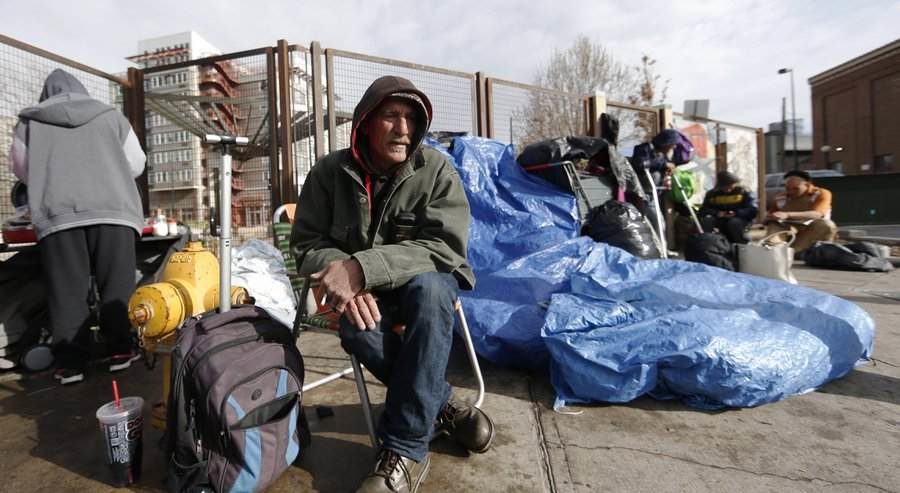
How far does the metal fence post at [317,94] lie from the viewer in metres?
4.35

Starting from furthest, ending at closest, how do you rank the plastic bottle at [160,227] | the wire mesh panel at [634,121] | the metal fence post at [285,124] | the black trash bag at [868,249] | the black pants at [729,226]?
1. the wire mesh panel at [634,121]
2. the black trash bag at [868,249]
3. the black pants at [729,226]
4. the metal fence post at [285,124]
5. the plastic bottle at [160,227]

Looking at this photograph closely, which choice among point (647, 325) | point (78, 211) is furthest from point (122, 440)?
point (647, 325)

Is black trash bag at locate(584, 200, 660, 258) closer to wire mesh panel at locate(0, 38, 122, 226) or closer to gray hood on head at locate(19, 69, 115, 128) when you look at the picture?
gray hood on head at locate(19, 69, 115, 128)

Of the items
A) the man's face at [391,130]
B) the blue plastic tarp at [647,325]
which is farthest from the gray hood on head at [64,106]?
the blue plastic tarp at [647,325]

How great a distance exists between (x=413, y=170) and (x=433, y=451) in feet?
3.78

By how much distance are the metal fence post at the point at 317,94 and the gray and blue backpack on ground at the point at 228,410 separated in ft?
10.1

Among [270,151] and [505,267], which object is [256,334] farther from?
[270,151]

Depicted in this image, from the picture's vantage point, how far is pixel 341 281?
59.9 inches

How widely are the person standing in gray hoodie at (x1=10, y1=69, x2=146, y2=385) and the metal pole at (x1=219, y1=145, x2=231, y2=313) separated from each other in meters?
1.32

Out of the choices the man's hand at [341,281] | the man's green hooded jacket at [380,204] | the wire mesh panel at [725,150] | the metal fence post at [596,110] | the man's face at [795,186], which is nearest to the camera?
the man's hand at [341,281]

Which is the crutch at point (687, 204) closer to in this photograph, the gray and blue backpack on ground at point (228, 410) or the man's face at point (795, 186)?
the man's face at point (795, 186)

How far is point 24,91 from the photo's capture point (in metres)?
3.68

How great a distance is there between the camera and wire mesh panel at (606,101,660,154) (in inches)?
266

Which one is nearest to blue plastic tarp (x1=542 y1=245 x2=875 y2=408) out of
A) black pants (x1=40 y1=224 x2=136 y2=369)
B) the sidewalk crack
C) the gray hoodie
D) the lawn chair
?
the sidewalk crack
